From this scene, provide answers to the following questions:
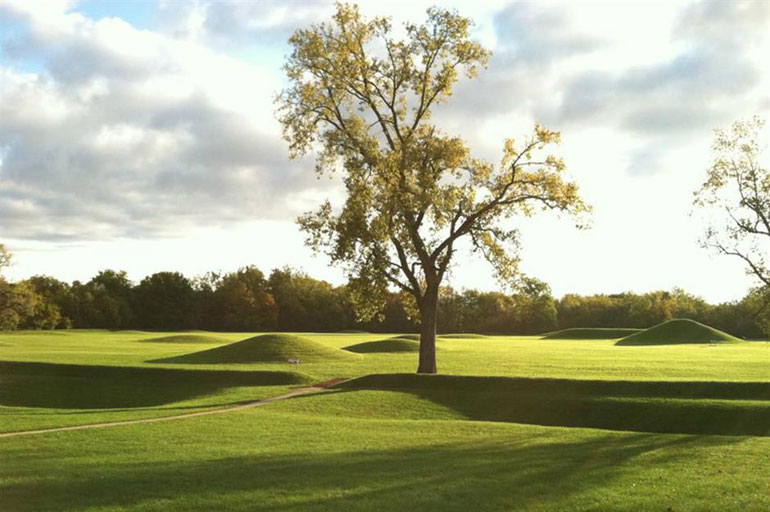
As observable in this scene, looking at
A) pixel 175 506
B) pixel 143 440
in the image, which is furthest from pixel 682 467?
pixel 143 440

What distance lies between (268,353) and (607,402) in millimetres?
25283

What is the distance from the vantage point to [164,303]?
388 ft

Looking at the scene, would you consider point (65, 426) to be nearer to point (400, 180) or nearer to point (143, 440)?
point (143, 440)

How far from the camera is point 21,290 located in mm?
74188

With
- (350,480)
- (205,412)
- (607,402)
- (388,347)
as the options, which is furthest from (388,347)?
(350,480)

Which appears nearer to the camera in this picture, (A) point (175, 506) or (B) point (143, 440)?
(A) point (175, 506)

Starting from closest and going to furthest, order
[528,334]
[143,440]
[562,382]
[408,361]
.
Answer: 1. [143,440]
2. [562,382]
3. [408,361]
4. [528,334]

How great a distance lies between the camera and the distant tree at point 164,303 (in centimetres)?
11744

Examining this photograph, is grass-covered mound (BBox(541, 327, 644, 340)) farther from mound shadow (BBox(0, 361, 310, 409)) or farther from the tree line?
mound shadow (BBox(0, 361, 310, 409))

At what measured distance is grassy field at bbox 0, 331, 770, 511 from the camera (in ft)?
45.4

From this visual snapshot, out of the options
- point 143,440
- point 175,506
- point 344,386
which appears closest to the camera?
point 175,506

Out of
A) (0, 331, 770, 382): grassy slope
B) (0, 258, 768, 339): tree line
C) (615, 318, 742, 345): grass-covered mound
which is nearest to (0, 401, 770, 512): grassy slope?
(0, 331, 770, 382): grassy slope

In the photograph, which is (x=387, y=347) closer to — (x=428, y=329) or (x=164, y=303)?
(x=428, y=329)

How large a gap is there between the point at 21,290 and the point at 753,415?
72.3 meters
